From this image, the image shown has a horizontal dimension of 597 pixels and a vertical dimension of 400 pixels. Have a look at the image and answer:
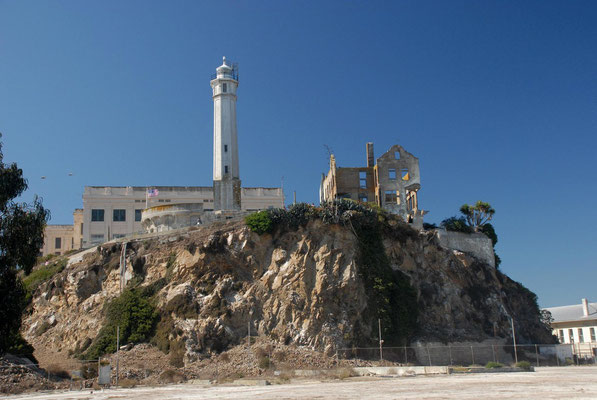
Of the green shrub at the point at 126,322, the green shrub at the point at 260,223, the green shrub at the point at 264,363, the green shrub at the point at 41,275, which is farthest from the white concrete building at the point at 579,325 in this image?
the green shrub at the point at 41,275

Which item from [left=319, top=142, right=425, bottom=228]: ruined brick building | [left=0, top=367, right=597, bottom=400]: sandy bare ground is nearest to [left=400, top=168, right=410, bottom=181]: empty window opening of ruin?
[left=319, top=142, right=425, bottom=228]: ruined brick building

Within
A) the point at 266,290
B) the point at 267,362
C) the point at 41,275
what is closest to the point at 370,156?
the point at 266,290

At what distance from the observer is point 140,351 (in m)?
39.3

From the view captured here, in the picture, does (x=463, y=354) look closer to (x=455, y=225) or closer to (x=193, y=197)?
(x=455, y=225)

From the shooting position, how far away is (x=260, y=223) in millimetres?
44281

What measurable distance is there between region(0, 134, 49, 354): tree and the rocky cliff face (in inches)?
485

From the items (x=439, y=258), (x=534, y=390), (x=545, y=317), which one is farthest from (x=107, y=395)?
(x=545, y=317)

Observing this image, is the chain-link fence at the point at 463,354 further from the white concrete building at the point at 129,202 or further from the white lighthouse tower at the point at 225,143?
the white concrete building at the point at 129,202

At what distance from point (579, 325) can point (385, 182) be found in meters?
30.0

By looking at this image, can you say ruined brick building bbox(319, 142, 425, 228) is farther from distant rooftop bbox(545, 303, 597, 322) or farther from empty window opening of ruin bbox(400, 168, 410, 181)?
distant rooftop bbox(545, 303, 597, 322)

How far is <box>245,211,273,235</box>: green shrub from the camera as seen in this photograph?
4412 cm

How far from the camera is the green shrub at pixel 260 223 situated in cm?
4412

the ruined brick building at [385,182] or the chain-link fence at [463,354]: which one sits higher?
the ruined brick building at [385,182]

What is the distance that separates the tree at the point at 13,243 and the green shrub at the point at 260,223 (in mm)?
16758
